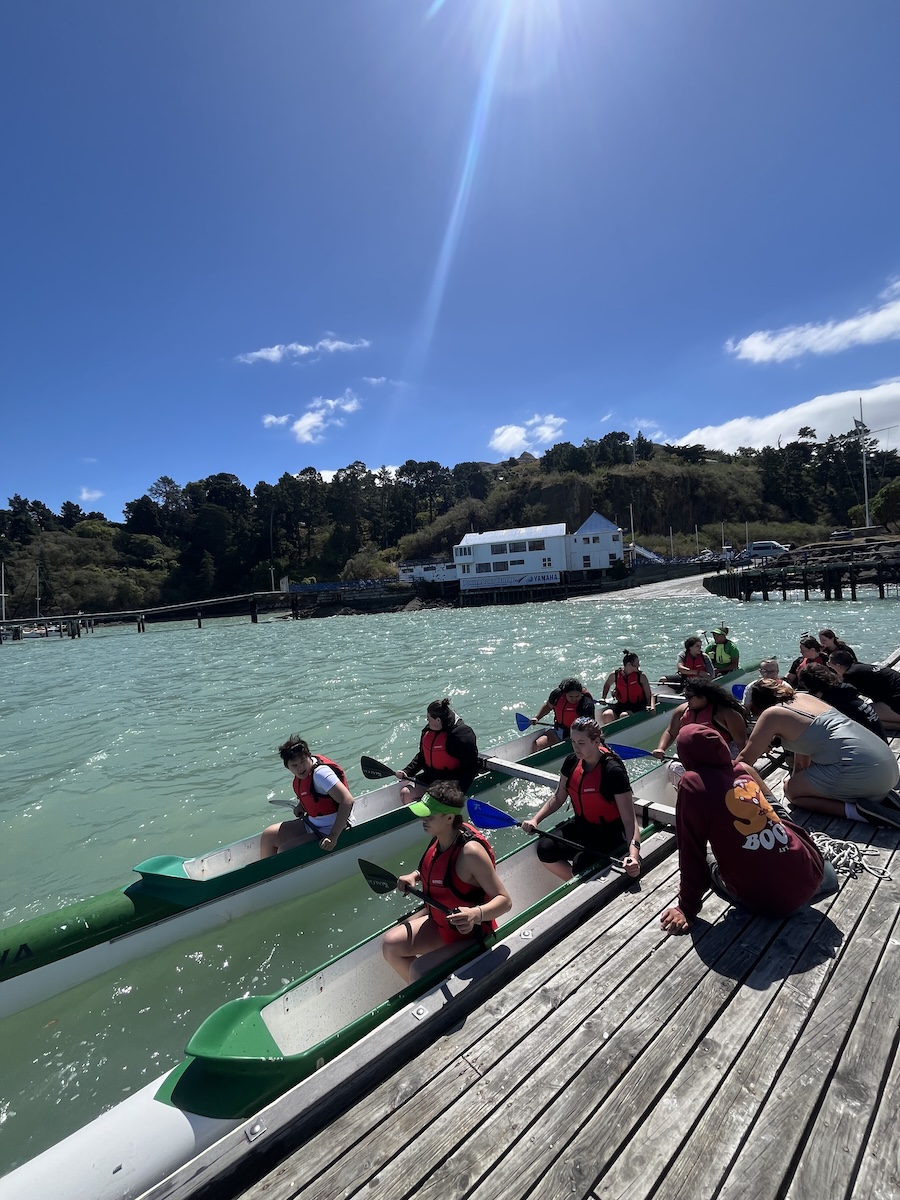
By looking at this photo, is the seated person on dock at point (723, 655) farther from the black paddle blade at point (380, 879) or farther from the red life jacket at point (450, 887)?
the black paddle blade at point (380, 879)

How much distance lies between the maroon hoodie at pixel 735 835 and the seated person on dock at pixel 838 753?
120 cm

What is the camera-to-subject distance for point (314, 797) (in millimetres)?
6102

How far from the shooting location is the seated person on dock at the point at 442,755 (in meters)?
7.38

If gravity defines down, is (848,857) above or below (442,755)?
below

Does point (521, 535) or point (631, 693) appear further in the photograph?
point (521, 535)

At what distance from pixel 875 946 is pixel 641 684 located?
6.78m

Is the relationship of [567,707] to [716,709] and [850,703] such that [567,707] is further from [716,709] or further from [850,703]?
[850,703]

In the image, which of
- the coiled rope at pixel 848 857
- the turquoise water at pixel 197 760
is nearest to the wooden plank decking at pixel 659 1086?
the coiled rope at pixel 848 857

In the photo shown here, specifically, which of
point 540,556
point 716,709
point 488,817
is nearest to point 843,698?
point 716,709

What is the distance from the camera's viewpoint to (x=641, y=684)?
10156 millimetres

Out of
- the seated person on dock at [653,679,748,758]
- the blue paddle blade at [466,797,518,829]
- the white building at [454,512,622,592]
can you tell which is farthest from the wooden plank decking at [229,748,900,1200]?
the white building at [454,512,622,592]

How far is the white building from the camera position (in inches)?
2537

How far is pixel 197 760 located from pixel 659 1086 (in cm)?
1162

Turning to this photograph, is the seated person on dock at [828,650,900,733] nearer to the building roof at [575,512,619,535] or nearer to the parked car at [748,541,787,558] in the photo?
the building roof at [575,512,619,535]
